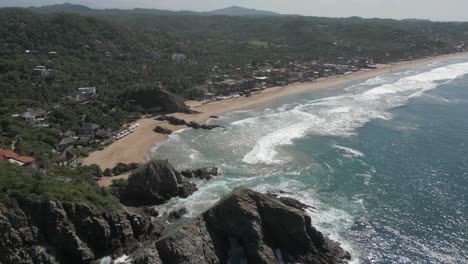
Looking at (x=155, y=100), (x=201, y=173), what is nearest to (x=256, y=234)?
(x=201, y=173)

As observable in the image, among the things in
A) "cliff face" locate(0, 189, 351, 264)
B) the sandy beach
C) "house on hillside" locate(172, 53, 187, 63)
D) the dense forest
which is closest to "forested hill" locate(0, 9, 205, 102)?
the dense forest

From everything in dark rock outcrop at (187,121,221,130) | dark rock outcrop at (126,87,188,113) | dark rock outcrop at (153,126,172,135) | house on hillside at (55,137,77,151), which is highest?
dark rock outcrop at (126,87,188,113)

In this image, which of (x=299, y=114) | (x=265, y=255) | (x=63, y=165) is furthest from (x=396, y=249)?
(x=299, y=114)

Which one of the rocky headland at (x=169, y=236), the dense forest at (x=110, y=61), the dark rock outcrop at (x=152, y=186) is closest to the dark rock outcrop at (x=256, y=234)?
the rocky headland at (x=169, y=236)

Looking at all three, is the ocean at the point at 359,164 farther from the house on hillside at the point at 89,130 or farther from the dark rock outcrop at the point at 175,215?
the house on hillside at the point at 89,130

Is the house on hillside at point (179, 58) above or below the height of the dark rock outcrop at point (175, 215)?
above

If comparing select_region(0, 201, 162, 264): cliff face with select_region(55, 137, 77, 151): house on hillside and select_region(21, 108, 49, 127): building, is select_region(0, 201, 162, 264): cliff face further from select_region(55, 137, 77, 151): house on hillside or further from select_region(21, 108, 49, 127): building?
select_region(21, 108, 49, 127): building
